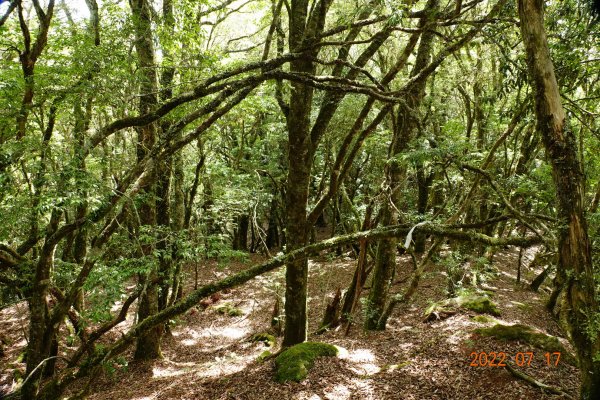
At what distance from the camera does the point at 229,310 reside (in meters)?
15.2

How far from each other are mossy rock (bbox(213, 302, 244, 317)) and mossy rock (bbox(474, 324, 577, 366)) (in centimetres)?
973

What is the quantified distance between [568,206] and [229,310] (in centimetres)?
1345

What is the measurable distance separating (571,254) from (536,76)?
171cm

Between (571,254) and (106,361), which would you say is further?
(106,361)

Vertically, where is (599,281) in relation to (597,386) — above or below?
above

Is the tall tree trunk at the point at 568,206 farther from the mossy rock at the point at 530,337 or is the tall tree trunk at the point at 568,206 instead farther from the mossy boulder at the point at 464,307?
the mossy boulder at the point at 464,307

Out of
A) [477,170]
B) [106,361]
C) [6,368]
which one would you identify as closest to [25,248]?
[106,361]

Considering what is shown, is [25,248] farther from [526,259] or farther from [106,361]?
[526,259]

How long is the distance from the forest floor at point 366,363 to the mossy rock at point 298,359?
0.47 feet

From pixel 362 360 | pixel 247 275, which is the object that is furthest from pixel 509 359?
pixel 247 275

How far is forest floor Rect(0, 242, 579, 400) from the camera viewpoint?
5.73 metres

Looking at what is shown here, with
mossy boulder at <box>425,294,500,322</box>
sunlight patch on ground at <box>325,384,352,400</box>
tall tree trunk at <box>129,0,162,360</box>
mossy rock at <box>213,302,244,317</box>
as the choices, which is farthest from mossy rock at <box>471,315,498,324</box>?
mossy rock at <box>213,302,244,317</box>

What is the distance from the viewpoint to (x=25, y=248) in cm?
764

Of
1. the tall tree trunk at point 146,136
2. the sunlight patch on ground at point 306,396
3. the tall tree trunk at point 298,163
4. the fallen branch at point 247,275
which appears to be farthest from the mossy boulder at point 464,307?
the tall tree trunk at point 146,136
